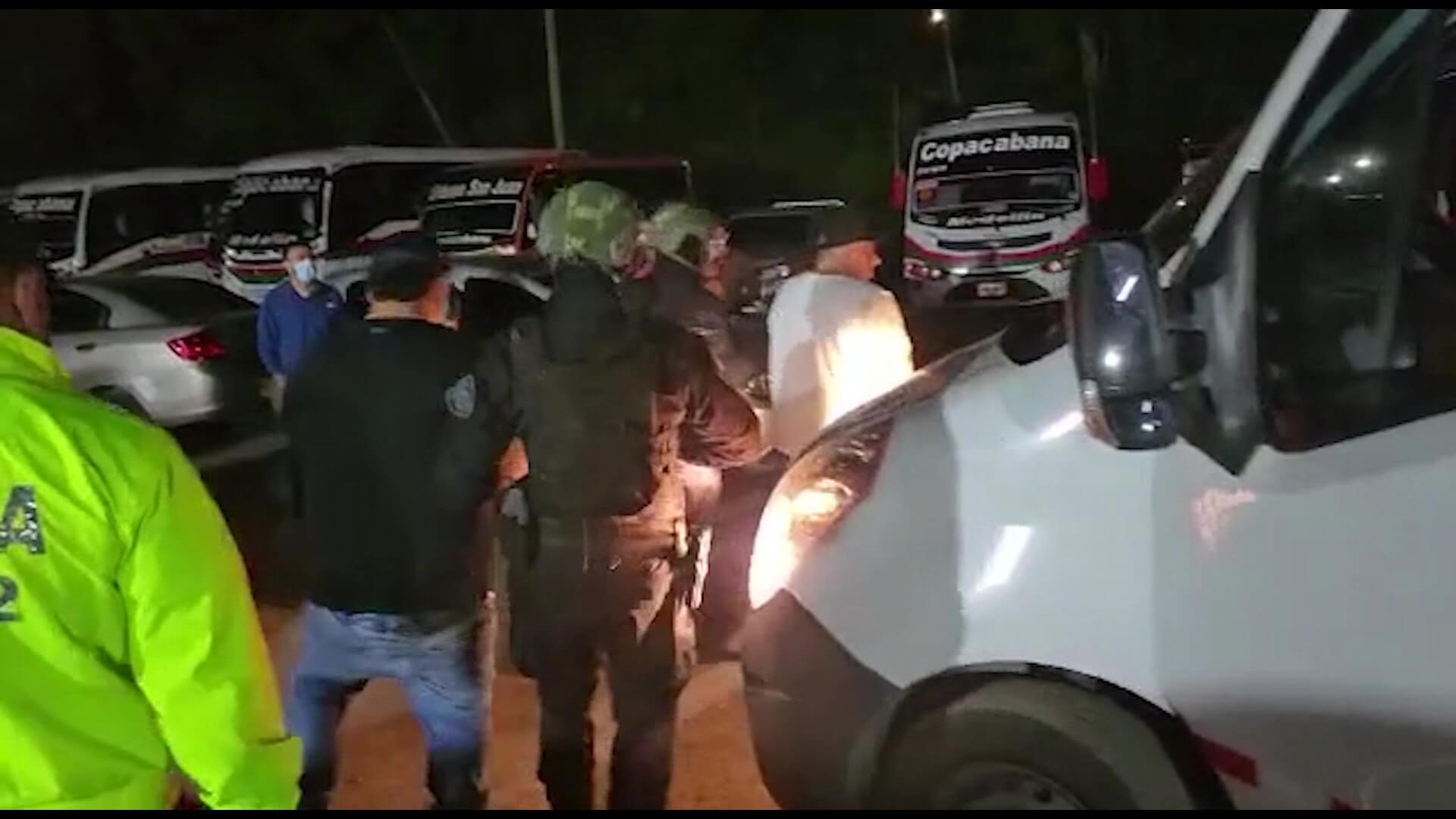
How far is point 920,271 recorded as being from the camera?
17.4 meters

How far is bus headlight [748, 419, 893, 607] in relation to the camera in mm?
3873

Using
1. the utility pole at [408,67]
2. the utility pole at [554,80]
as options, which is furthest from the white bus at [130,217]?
the utility pole at [408,67]

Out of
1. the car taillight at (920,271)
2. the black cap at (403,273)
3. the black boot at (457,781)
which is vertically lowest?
the car taillight at (920,271)

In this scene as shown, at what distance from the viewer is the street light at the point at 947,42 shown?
3181cm

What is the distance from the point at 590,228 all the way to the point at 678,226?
8.75ft

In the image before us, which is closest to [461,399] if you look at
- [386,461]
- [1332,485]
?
[386,461]

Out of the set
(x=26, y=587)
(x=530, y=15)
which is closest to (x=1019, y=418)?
(x=26, y=587)

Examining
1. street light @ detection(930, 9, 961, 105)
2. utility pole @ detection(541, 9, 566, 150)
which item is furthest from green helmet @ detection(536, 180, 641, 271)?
street light @ detection(930, 9, 961, 105)

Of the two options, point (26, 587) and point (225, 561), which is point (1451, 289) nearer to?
point (225, 561)

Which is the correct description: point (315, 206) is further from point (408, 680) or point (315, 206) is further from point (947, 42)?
point (947, 42)

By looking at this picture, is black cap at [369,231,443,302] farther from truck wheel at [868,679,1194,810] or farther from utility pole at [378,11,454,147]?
utility pole at [378,11,454,147]

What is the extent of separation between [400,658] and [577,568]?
0.43m

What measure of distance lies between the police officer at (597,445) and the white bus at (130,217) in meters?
14.3

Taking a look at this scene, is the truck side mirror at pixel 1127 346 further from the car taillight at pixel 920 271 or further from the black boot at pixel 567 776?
the car taillight at pixel 920 271
